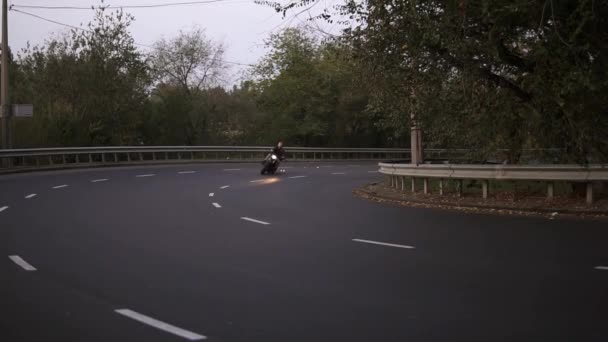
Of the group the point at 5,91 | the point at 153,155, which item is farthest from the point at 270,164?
the point at 5,91

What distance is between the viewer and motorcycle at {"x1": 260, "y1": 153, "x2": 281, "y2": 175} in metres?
29.7

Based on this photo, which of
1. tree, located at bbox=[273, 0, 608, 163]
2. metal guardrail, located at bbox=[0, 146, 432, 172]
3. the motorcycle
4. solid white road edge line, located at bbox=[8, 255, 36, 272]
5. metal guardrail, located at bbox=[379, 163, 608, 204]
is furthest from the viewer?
the motorcycle

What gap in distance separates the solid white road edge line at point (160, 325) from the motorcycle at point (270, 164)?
23543 mm

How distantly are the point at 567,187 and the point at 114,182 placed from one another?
1481 centimetres

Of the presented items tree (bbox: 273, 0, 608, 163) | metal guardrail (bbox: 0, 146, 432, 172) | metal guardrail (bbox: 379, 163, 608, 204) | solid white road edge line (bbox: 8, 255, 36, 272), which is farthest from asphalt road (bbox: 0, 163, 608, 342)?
metal guardrail (bbox: 0, 146, 432, 172)

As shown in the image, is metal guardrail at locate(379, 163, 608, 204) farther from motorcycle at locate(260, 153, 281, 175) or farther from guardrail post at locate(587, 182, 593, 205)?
motorcycle at locate(260, 153, 281, 175)

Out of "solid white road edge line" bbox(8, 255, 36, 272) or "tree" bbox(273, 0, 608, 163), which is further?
"tree" bbox(273, 0, 608, 163)

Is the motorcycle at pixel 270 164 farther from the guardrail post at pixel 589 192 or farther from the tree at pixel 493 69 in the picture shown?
the guardrail post at pixel 589 192

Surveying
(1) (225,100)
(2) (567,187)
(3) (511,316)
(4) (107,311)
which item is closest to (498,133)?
(2) (567,187)

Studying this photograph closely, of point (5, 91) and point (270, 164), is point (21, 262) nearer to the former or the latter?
point (5, 91)

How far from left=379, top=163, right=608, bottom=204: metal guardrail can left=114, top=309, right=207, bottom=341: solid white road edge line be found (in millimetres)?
11523

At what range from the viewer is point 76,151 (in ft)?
104

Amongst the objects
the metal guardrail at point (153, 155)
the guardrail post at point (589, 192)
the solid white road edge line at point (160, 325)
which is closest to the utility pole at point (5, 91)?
the metal guardrail at point (153, 155)

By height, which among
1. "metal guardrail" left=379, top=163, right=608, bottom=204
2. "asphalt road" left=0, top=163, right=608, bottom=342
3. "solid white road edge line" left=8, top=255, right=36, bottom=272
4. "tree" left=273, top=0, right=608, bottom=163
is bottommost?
"asphalt road" left=0, top=163, right=608, bottom=342
